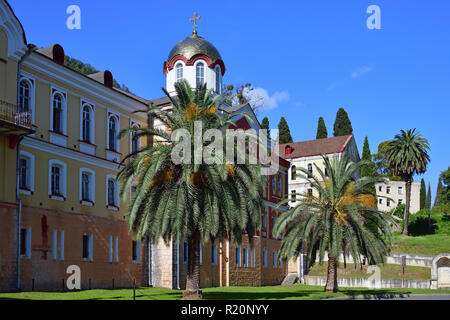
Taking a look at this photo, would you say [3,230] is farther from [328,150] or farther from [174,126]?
[328,150]

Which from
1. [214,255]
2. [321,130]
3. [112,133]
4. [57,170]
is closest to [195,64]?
[112,133]

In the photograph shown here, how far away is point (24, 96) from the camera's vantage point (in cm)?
3450

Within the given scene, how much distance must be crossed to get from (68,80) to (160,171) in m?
11.3

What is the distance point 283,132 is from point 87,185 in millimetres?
71742

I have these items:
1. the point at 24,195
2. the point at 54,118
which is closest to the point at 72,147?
the point at 54,118

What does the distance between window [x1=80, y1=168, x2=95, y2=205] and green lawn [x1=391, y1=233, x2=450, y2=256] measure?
4534 cm

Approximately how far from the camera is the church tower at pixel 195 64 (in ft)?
164

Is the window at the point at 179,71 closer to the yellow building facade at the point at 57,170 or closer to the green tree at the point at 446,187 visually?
the yellow building facade at the point at 57,170

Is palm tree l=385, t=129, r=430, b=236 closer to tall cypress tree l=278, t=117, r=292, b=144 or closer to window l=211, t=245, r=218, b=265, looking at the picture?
tall cypress tree l=278, t=117, r=292, b=144

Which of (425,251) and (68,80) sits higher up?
(68,80)

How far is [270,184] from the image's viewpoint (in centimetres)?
6088


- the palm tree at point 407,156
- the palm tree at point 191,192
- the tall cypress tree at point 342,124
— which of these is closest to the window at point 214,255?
the palm tree at point 191,192

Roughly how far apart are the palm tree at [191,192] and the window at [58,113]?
8.06 metres

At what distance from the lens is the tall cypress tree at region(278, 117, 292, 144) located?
108m
